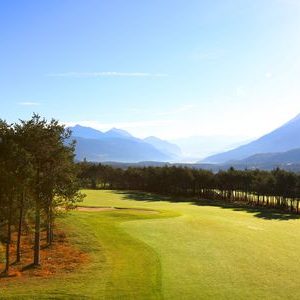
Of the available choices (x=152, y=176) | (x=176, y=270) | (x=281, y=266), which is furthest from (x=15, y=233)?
(x=152, y=176)

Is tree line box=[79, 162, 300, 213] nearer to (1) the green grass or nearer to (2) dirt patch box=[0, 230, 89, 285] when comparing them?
(1) the green grass

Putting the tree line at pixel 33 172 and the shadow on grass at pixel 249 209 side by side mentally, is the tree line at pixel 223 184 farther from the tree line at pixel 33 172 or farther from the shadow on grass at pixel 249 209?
the tree line at pixel 33 172

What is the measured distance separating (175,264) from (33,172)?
1484 cm

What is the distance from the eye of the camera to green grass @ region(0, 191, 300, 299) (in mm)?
32781

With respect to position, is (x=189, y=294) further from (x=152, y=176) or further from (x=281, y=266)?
(x=152, y=176)

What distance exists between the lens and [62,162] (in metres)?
45.7

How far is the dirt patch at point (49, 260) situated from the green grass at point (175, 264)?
139 cm

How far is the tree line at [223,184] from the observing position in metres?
132

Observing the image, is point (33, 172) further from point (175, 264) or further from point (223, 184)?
point (223, 184)

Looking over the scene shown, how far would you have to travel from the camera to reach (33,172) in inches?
1631

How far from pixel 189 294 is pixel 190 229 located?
3101 cm

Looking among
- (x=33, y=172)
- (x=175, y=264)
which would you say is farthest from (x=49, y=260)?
(x=175, y=264)

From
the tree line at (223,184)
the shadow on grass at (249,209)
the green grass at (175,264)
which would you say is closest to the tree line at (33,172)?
the green grass at (175,264)

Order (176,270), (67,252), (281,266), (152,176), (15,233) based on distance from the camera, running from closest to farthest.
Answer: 1. (176,270)
2. (281,266)
3. (67,252)
4. (15,233)
5. (152,176)
